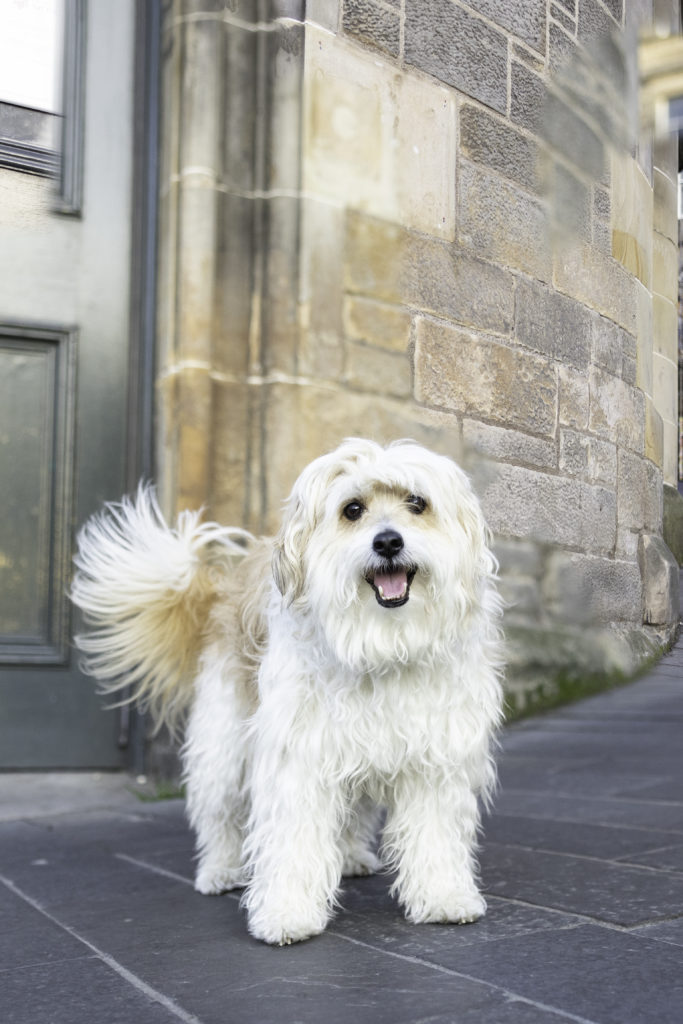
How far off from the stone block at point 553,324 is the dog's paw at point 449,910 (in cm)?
229

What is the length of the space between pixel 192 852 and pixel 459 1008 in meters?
1.76

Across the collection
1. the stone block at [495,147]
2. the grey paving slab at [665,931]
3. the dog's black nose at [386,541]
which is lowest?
the grey paving slab at [665,931]

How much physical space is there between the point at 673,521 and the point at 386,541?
0.91 metres

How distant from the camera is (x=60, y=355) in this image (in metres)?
4.43

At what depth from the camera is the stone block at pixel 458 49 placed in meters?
4.41

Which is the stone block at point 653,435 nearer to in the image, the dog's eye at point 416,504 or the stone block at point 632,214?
the stone block at point 632,214

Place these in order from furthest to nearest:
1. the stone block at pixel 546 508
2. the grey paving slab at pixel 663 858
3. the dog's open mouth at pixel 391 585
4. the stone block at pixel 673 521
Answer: the stone block at pixel 546 508 < the grey paving slab at pixel 663 858 < the stone block at pixel 673 521 < the dog's open mouth at pixel 391 585

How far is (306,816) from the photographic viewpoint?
2.35 m

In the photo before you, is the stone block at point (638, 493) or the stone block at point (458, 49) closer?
Answer: the stone block at point (638, 493)

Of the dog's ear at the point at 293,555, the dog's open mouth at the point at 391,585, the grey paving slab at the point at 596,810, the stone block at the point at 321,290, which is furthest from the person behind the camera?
the stone block at the point at 321,290

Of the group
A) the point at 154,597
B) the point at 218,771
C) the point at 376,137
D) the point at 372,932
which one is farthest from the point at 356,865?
the point at 376,137

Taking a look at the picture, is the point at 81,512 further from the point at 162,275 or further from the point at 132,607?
the point at 132,607

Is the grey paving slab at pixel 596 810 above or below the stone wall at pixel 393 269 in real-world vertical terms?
below

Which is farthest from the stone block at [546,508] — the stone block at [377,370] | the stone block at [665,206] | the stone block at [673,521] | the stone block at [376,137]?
the stone block at [376,137]
